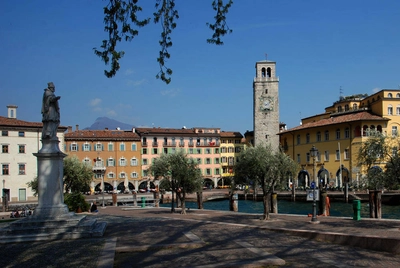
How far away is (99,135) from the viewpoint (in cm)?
8362

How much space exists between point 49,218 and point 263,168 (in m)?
13.3

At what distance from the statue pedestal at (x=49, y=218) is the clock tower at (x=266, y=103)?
71.8 meters

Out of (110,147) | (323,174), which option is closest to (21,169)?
(110,147)

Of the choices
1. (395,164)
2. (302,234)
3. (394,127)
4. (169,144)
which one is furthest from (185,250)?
(169,144)

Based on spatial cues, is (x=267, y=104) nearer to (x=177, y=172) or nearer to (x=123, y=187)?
(x=123, y=187)

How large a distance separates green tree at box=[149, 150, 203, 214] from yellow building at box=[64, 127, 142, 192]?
4736 cm

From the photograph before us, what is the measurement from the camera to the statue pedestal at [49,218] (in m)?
15.1

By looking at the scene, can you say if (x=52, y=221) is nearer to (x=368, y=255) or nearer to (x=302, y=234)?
(x=302, y=234)

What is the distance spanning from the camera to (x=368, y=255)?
12.7m

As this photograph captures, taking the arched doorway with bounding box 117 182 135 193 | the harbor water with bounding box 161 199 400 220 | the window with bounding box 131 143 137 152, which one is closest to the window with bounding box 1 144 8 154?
the arched doorway with bounding box 117 182 135 193

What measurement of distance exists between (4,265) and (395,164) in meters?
17.4

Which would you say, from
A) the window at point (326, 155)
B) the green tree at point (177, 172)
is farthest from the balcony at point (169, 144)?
the green tree at point (177, 172)

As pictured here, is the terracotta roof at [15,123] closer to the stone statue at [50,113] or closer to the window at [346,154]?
the window at [346,154]

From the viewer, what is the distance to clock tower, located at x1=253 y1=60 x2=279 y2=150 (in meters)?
87.3
